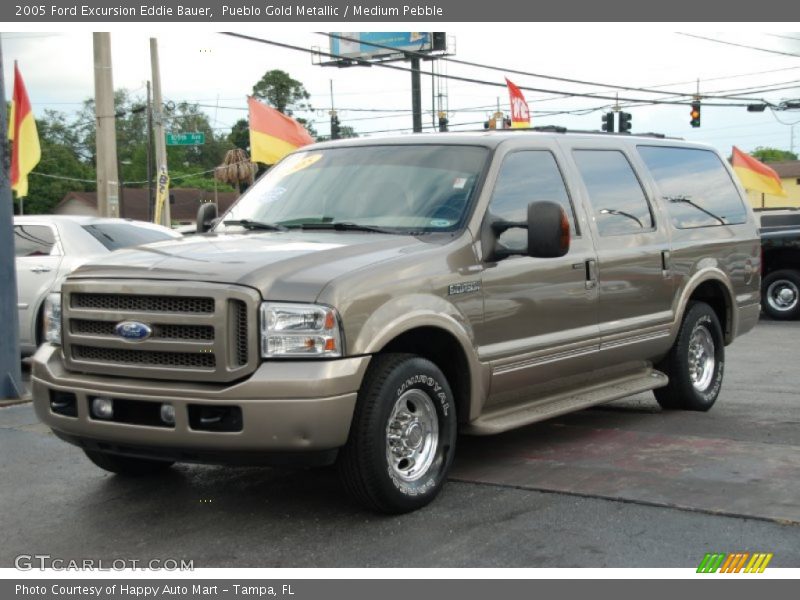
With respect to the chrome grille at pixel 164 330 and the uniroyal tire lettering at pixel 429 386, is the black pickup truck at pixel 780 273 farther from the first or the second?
the chrome grille at pixel 164 330

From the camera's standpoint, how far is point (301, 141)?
16.7 metres

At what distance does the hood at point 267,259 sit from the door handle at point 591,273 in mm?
1391

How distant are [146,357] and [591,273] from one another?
9.77 ft

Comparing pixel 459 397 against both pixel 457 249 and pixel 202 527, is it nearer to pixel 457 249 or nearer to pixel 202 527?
pixel 457 249

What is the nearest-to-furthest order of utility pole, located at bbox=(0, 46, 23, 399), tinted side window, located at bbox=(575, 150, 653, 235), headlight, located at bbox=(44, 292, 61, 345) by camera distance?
headlight, located at bbox=(44, 292, 61, 345) → tinted side window, located at bbox=(575, 150, 653, 235) → utility pole, located at bbox=(0, 46, 23, 399)

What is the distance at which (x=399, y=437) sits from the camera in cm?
539

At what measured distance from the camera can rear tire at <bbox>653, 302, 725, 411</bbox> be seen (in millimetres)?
8000

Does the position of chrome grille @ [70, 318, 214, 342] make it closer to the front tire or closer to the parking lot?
the front tire

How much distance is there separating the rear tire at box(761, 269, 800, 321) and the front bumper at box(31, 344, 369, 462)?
12728mm

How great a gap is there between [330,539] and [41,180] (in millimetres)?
81862
